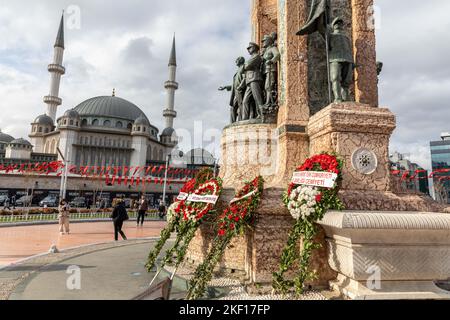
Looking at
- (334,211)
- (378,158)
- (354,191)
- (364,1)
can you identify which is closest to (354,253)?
(334,211)

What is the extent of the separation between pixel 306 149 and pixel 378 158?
1443 mm

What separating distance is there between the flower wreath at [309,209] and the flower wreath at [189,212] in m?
1.68

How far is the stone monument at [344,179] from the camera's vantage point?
149 inches

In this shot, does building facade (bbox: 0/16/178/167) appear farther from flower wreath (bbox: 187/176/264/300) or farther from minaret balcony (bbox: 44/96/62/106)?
flower wreath (bbox: 187/176/264/300)

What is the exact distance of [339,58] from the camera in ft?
20.3

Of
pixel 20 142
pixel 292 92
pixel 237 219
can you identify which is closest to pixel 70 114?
pixel 20 142

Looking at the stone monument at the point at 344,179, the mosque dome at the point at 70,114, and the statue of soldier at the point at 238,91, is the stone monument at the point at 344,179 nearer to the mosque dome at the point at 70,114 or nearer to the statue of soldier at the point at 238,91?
the statue of soldier at the point at 238,91

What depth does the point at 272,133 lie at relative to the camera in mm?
6918

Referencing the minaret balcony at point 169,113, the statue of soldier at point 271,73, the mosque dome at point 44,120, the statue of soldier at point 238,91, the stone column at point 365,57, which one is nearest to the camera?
the stone column at point 365,57

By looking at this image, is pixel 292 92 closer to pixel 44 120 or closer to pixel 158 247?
pixel 158 247

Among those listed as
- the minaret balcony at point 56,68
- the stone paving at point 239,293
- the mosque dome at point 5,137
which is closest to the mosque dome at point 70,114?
the minaret balcony at point 56,68

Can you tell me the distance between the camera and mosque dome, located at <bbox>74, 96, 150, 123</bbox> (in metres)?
71.4

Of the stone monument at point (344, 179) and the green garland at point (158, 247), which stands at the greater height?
the stone monument at point (344, 179)
